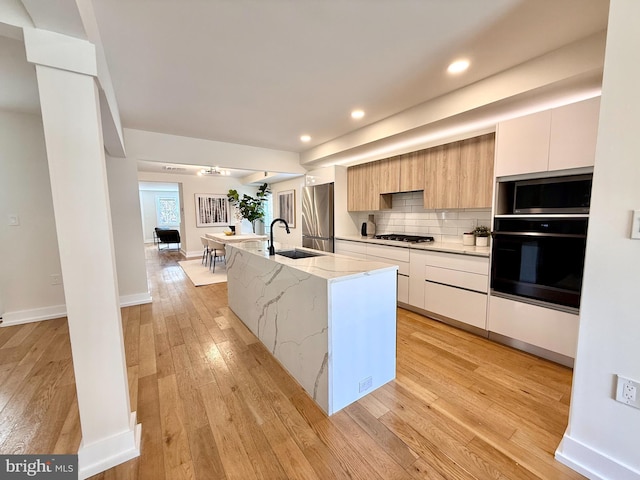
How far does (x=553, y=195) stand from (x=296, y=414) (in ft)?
8.37

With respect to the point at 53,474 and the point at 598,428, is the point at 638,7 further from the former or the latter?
the point at 53,474

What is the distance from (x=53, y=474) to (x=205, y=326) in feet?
5.76

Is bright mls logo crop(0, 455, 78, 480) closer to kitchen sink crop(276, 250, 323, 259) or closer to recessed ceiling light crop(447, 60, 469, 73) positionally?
kitchen sink crop(276, 250, 323, 259)

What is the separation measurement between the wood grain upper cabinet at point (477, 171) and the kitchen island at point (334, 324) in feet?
5.17

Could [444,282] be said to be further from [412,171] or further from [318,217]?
[318,217]

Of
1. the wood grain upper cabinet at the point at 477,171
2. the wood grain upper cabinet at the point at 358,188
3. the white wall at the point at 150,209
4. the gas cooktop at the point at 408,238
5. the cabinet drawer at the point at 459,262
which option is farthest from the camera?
the white wall at the point at 150,209

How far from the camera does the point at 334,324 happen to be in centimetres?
162

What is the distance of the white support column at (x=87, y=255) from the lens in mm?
1159

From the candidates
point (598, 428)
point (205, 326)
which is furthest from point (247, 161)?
point (598, 428)

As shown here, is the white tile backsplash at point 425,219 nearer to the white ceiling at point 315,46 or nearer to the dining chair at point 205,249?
the white ceiling at point 315,46

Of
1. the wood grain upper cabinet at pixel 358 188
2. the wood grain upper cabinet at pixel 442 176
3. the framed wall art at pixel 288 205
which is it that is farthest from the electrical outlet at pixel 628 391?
the framed wall art at pixel 288 205

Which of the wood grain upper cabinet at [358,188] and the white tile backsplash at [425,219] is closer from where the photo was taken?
the white tile backsplash at [425,219]

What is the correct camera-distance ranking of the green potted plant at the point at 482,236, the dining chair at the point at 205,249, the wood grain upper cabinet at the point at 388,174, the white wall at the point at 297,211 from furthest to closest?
the white wall at the point at 297,211 < the dining chair at the point at 205,249 < the wood grain upper cabinet at the point at 388,174 < the green potted plant at the point at 482,236

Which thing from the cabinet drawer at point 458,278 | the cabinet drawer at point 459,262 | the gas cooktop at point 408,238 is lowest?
the cabinet drawer at point 458,278
